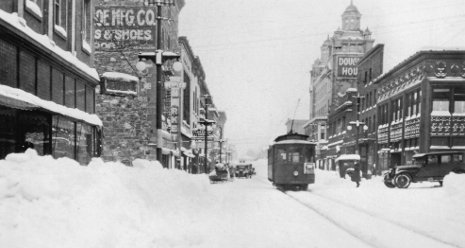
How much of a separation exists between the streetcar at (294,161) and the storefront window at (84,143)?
37.5ft

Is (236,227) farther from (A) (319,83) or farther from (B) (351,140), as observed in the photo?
(A) (319,83)

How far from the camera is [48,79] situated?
49.1ft

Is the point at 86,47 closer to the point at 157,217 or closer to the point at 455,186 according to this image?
the point at 157,217

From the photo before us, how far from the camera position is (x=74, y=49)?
18.2 m

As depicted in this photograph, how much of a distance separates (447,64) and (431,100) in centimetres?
303

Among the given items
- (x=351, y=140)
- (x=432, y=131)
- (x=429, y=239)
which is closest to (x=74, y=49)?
(x=429, y=239)

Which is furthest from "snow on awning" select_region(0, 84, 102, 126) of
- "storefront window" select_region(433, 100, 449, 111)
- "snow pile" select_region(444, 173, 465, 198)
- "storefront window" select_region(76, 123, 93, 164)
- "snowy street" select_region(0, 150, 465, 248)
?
"storefront window" select_region(433, 100, 449, 111)

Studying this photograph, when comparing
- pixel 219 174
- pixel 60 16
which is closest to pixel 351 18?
pixel 219 174

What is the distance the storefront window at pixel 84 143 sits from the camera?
707 inches

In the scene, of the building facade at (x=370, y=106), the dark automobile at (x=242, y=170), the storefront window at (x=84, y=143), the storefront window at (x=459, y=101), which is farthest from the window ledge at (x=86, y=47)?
the dark automobile at (x=242, y=170)

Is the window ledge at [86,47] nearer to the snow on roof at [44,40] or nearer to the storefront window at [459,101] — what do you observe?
the snow on roof at [44,40]

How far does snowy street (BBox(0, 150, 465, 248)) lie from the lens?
5629mm

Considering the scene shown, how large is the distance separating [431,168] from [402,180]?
5.08 feet

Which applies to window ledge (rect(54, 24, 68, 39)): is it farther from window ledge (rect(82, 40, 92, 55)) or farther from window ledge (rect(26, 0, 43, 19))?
window ledge (rect(82, 40, 92, 55))
